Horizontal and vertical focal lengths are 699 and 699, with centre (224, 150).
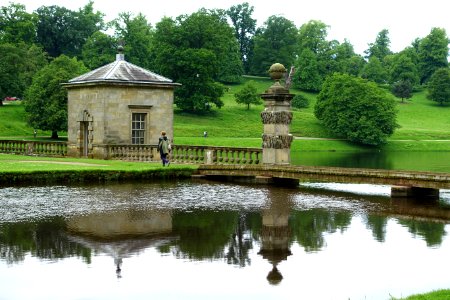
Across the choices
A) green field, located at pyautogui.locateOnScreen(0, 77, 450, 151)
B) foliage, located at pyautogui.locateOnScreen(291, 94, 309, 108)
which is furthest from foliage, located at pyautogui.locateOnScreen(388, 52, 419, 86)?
foliage, located at pyautogui.locateOnScreen(291, 94, 309, 108)

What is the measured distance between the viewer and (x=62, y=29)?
12719 centimetres

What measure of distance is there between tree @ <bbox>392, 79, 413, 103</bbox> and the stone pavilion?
304 feet

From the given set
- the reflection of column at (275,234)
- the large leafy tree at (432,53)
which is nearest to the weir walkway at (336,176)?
the reflection of column at (275,234)

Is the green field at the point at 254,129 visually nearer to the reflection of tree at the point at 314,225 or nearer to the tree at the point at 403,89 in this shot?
the tree at the point at 403,89

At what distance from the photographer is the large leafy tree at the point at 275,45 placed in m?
138

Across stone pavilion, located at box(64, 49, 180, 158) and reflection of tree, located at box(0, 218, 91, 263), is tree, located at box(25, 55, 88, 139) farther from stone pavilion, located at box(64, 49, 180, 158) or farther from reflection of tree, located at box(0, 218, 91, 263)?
reflection of tree, located at box(0, 218, 91, 263)

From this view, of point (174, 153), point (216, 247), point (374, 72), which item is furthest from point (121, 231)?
point (374, 72)

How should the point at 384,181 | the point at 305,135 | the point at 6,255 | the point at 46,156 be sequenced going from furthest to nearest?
1. the point at 305,135
2. the point at 46,156
3. the point at 384,181
4. the point at 6,255

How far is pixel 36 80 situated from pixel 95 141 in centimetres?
3824

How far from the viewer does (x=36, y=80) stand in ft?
242

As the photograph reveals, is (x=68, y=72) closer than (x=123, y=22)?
Yes

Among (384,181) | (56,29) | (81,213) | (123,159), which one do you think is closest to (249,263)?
(81,213)

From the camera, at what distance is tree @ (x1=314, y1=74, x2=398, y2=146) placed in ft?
282

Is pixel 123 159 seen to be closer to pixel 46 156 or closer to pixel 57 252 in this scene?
pixel 46 156
